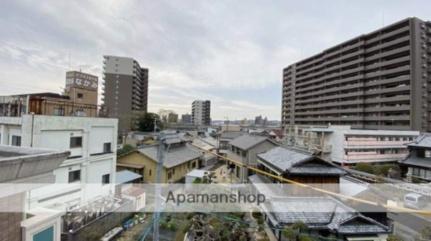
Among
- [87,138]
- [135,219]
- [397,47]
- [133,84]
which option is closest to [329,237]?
[135,219]

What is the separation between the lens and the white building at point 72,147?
392 inches

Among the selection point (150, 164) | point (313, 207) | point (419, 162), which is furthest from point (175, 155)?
point (419, 162)

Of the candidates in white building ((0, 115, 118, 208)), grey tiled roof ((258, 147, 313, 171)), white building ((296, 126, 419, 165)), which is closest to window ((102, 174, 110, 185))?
white building ((0, 115, 118, 208))

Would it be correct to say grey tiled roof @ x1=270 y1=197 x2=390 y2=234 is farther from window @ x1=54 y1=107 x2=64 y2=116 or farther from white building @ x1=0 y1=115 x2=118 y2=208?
window @ x1=54 y1=107 x2=64 y2=116

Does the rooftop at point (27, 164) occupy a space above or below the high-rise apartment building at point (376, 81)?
below

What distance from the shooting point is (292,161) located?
11.4m

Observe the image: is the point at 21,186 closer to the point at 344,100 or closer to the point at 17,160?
the point at 17,160

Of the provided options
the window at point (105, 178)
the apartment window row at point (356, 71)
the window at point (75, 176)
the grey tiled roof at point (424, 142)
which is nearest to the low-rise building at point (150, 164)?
the window at point (105, 178)

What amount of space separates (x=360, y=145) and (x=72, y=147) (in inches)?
1061

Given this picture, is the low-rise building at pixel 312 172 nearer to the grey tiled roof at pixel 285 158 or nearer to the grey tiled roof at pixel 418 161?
the grey tiled roof at pixel 285 158

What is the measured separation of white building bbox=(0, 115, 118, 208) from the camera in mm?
9969

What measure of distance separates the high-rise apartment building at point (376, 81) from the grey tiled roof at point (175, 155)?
27682 mm

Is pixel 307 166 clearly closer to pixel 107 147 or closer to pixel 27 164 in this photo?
pixel 107 147

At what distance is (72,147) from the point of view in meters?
11.6
